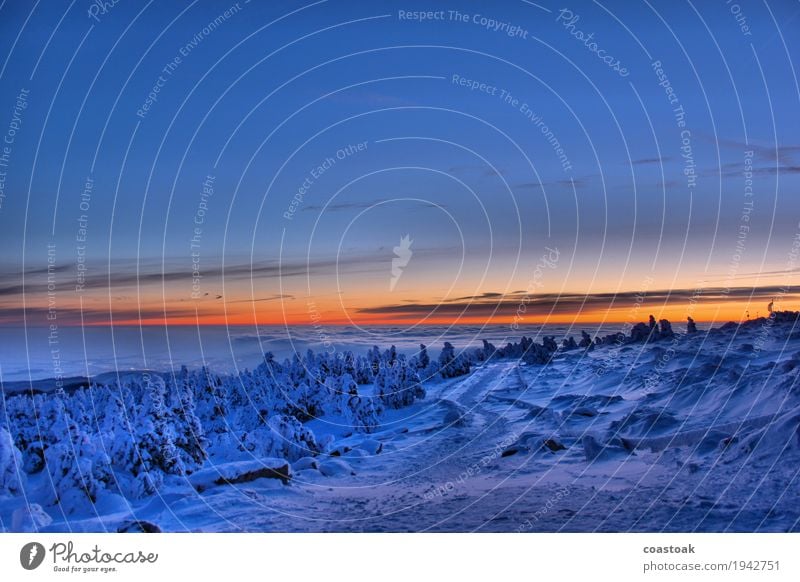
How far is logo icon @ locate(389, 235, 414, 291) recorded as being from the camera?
49.2 ft

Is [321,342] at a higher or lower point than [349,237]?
lower

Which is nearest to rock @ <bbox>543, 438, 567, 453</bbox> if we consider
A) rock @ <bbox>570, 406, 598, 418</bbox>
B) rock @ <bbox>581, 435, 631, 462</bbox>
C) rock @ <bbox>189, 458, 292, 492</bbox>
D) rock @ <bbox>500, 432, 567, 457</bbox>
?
rock @ <bbox>500, 432, 567, 457</bbox>

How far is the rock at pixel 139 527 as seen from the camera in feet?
43.7

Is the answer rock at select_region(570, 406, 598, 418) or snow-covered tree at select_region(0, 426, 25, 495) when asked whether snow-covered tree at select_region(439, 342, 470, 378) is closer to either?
rock at select_region(570, 406, 598, 418)

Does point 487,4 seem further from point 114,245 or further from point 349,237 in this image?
point 114,245

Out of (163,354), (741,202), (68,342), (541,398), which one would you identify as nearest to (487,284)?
(541,398)

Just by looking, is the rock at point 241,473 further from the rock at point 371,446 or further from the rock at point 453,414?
the rock at point 453,414

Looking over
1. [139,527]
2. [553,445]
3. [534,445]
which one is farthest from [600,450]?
[139,527]

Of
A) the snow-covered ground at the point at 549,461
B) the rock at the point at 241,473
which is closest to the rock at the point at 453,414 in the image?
the snow-covered ground at the point at 549,461

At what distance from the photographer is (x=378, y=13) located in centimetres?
1448
